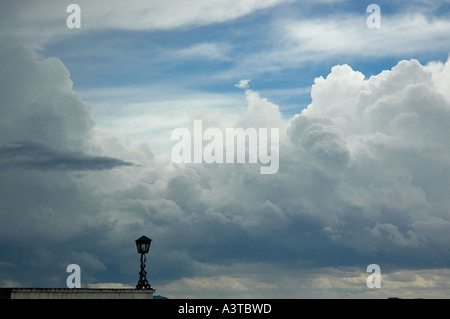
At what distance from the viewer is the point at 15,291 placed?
24.5 meters
